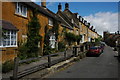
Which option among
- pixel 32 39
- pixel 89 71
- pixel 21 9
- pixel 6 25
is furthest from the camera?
pixel 32 39

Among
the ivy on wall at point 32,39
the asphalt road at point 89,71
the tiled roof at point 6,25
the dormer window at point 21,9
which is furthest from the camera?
the ivy on wall at point 32,39

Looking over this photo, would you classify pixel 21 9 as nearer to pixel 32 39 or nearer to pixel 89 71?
pixel 32 39

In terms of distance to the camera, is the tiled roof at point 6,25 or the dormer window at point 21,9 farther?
the dormer window at point 21,9

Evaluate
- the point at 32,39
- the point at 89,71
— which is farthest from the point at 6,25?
the point at 89,71

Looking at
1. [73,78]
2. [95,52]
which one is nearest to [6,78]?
[73,78]

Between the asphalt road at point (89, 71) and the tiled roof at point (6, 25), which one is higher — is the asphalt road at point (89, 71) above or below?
below

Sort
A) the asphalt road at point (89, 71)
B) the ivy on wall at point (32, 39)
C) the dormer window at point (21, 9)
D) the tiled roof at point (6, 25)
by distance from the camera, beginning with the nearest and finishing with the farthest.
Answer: the asphalt road at point (89, 71)
the tiled roof at point (6, 25)
the dormer window at point (21, 9)
the ivy on wall at point (32, 39)

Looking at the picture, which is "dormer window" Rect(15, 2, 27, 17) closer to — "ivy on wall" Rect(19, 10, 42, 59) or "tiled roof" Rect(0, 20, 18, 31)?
"ivy on wall" Rect(19, 10, 42, 59)

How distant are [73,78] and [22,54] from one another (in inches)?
283

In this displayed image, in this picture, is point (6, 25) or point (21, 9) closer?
point (6, 25)

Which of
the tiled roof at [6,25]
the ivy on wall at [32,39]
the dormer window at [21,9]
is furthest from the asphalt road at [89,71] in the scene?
the dormer window at [21,9]

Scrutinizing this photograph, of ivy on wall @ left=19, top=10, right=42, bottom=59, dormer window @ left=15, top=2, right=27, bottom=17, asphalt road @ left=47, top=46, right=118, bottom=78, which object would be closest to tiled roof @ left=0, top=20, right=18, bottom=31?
dormer window @ left=15, top=2, right=27, bottom=17

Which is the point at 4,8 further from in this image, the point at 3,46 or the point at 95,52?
the point at 95,52

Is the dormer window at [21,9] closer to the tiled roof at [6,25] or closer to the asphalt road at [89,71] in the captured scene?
the tiled roof at [6,25]
